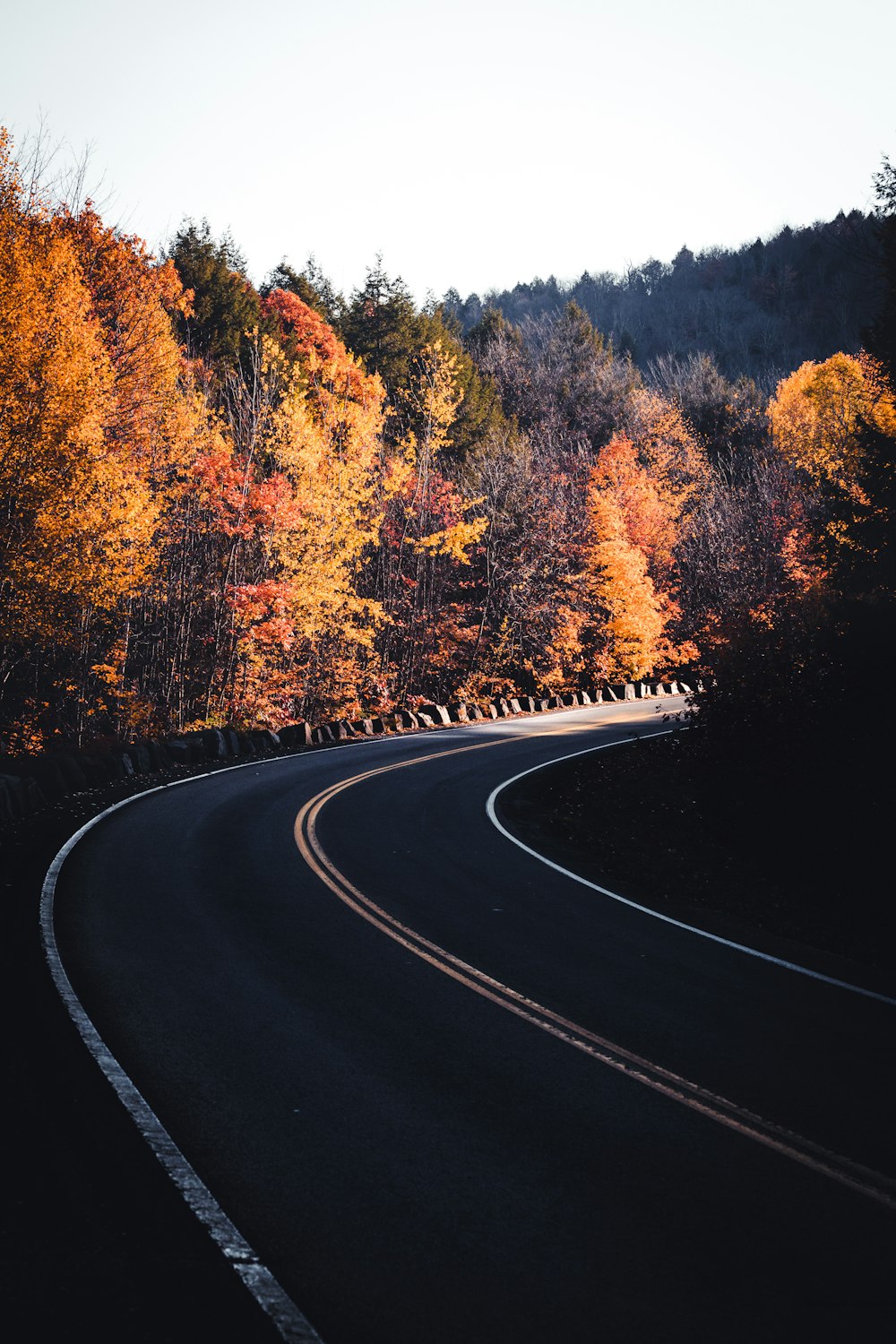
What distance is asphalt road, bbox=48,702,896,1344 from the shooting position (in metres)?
4.31

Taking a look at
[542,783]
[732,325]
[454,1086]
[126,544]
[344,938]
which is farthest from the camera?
[732,325]

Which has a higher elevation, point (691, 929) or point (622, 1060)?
point (622, 1060)

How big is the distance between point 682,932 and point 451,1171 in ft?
20.2

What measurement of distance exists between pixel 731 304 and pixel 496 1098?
5368 inches

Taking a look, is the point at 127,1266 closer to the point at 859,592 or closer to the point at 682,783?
the point at 682,783

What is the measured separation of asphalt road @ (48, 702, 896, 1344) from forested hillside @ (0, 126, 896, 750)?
40.3 ft

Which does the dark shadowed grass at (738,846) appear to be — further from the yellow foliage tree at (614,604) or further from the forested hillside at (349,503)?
the yellow foliage tree at (614,604)

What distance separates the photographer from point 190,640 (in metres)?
33.0

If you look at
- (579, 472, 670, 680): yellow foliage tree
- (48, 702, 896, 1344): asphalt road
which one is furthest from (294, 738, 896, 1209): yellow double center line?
(579, 472, 670, 680): yellow foliage tree

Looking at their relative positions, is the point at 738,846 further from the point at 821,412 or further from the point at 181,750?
the point at 821,412

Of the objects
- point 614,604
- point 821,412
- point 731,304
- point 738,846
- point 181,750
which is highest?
point 731,304

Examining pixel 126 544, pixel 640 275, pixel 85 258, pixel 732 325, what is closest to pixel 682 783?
pixel 126 544

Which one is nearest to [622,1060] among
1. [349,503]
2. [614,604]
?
[349,503]

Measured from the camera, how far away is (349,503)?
36.9 m
